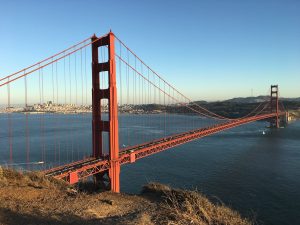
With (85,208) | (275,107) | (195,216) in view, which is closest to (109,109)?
(85,208)

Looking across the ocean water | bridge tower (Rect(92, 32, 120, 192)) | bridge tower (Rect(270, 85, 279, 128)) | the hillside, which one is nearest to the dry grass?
the hillside

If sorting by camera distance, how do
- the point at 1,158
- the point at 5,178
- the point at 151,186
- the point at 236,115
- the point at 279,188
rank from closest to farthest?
1. the point at 5,178
2. the point at 151,186
3. the point at 279,188
4. the point at 1,158
5. the point at 236,115

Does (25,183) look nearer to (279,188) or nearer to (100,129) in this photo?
(100,129)

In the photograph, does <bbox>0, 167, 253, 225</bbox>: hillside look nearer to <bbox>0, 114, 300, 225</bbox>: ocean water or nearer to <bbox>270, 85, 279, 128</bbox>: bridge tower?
<bbox>0, 114, 300, 225</bbox>: ocean water

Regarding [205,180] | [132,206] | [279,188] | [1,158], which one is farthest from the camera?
[1,158]

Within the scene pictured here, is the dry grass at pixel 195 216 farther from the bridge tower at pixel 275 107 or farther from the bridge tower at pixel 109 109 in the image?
the bridge tower at pixel 275 107

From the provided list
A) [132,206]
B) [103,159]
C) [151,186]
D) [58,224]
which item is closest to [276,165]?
[103,159]

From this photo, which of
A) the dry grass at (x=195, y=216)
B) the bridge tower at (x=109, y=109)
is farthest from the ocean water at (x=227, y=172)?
the dry grass at (x=195, y=216)
